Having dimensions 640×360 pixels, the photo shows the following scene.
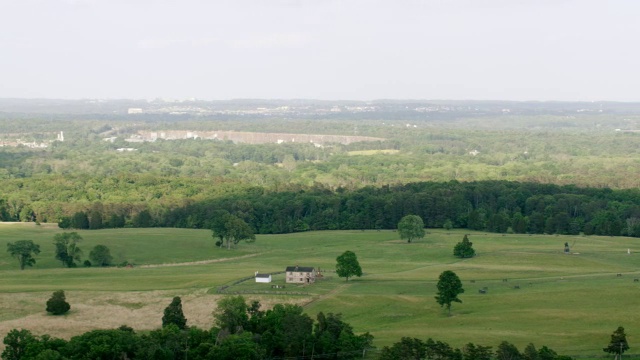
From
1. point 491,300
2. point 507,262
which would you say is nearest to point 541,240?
point 507,262

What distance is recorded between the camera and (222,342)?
55.0 m

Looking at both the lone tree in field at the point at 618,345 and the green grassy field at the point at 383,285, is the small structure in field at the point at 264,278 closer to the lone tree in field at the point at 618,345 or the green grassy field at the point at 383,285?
the green grassy field at the point at 383,285

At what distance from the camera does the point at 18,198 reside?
141 metres

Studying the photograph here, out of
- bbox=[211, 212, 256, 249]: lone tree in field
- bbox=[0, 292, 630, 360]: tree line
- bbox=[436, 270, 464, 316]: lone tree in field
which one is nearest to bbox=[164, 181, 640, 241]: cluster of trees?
bbox=[211, 212, 256, 249]: lone tree in field

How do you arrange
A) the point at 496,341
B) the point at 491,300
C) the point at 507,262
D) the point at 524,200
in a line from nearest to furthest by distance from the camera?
1. the point at 496,341
2. the point at 491,300
3. the point at 507,262
4. the point at 524,200

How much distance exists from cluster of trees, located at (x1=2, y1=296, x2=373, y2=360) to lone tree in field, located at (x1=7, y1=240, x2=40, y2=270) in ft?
131

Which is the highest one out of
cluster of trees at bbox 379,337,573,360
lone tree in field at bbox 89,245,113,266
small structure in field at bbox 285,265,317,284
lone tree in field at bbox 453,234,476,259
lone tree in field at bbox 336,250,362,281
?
cluster of trees at bbox 379,337,573,360

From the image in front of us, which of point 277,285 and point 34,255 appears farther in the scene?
point 34,255

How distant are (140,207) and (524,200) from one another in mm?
57708

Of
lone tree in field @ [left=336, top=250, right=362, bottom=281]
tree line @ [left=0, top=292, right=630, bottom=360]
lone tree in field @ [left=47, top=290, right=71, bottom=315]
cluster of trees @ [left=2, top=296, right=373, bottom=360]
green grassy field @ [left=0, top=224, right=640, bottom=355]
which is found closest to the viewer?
tree line @ [left=0, top=292, right=630, bottom=360]

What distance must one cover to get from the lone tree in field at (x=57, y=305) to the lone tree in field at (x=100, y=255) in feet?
94.0

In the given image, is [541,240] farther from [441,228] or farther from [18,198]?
[18,198]

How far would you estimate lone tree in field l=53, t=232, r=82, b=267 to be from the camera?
98863 mm

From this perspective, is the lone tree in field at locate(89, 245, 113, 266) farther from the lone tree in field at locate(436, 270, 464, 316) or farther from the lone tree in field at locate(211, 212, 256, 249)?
the lone tree in field at locate(436, 270, 464, 316)
